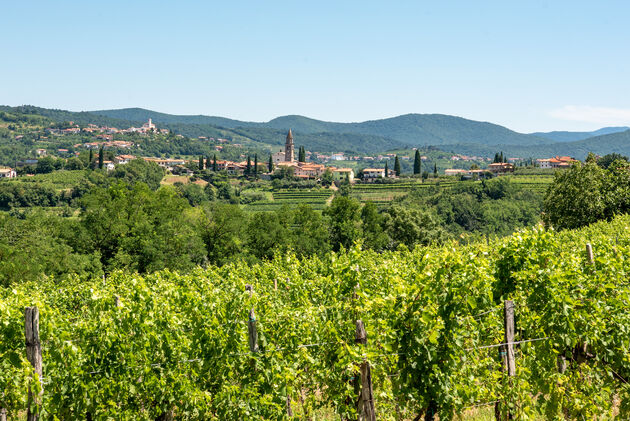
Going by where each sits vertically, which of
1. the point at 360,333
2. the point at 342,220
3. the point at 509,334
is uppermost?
the point at 360,333

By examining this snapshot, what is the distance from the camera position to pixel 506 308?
20.7 feet

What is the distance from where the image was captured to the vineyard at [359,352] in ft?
19.5

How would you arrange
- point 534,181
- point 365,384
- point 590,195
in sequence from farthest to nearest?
point 534,181
point 590,195
point 365,384

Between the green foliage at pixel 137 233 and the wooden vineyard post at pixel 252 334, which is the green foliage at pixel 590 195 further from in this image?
the wooden vineyard post at pixel 252 334

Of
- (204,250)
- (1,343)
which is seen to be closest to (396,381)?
(1,343)

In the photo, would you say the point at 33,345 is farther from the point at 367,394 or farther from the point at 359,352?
the point at 367,394

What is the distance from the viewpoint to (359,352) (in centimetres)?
553

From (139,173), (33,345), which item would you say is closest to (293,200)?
(139,173)

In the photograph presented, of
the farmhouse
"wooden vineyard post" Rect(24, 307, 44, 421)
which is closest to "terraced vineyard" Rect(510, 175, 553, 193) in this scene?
the farmhouse

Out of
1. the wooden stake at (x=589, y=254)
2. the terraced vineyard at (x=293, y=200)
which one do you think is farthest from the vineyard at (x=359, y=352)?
the terraced vineyard at (x=293, y=200)

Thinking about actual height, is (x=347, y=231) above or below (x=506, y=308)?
below

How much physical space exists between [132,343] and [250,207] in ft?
263

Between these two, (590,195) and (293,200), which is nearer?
(590,195)

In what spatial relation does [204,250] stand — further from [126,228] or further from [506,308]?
[506,308]
